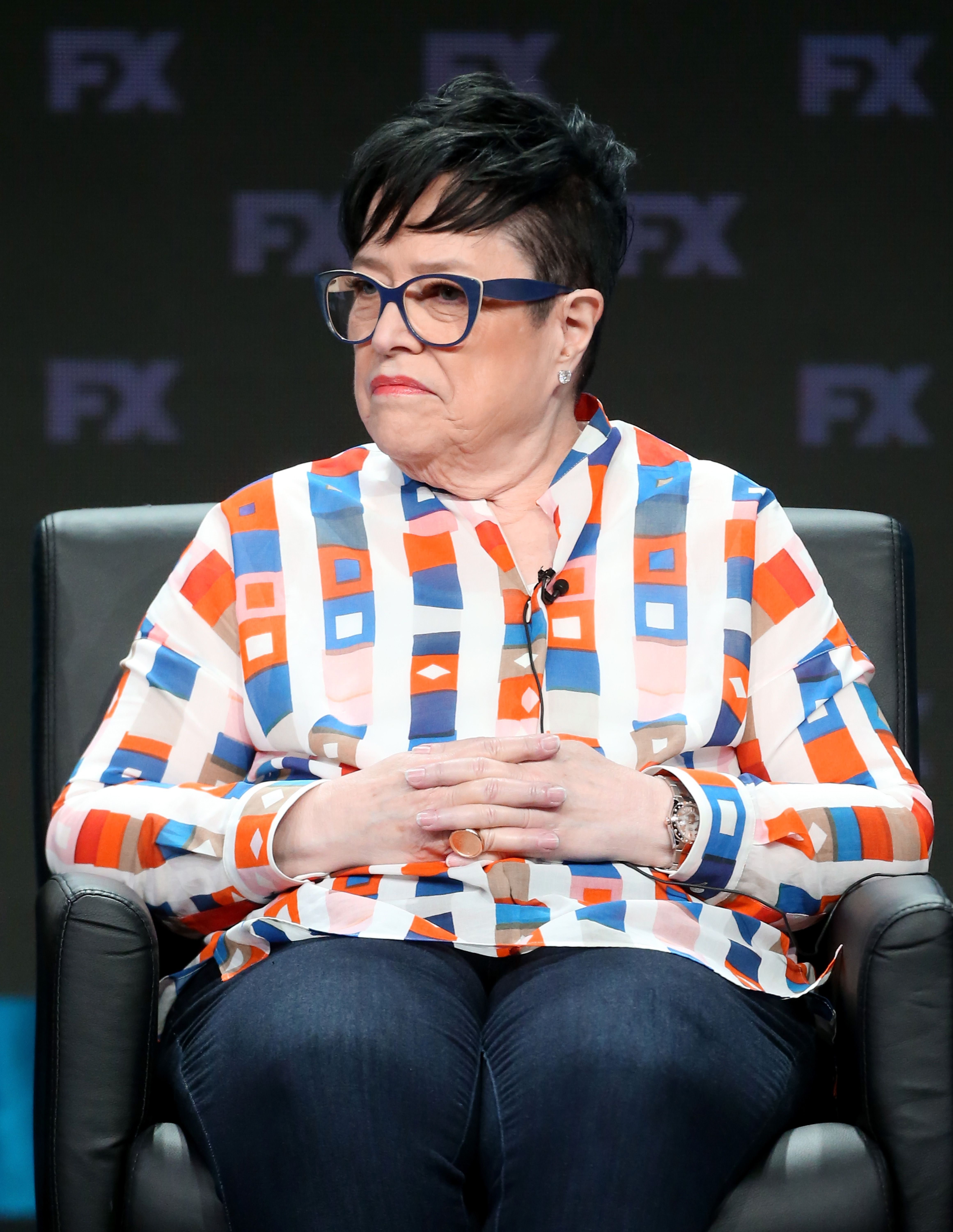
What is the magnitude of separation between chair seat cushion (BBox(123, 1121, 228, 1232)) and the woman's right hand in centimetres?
26

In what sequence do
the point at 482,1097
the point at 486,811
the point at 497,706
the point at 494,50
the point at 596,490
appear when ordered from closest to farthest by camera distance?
the point at 482,1097 → the point at 486,811 → the point at 497,706 → the point at 596,490 → the point at 494,50

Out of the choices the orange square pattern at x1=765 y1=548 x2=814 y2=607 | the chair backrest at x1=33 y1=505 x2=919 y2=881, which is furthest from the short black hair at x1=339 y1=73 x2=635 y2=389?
the chair backrest at x1=33 y1=505 x2=919 y2=881

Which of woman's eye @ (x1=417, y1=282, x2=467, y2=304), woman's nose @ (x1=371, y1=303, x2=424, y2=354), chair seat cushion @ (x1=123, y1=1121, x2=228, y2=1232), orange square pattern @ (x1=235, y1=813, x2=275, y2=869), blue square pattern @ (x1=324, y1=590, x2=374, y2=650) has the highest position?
woman's eye @ (x1=417, y1=282, x2=467, y2=304)

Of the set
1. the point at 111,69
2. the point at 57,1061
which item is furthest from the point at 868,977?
the point at 111,69

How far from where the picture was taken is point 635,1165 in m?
1.06

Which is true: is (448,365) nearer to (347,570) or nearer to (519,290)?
(519,290)

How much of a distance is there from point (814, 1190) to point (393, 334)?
2.98 feet

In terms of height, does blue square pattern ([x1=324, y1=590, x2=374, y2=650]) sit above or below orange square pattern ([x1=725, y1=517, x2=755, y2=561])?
below

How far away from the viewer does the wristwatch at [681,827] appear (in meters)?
1.30

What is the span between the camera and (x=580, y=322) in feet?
5.16

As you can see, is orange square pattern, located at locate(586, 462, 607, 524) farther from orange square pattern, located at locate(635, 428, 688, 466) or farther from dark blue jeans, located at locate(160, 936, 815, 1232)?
dark blue jeans, located at locate(160, 936, 815, 1232)

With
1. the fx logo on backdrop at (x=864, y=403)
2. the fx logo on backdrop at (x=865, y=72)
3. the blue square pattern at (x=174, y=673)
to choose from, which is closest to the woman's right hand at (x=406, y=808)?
the blue square pattern at (x=174, y=673)

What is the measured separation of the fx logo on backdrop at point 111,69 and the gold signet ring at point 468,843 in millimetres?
1654

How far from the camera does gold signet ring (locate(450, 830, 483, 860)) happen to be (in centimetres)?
Result: 127
